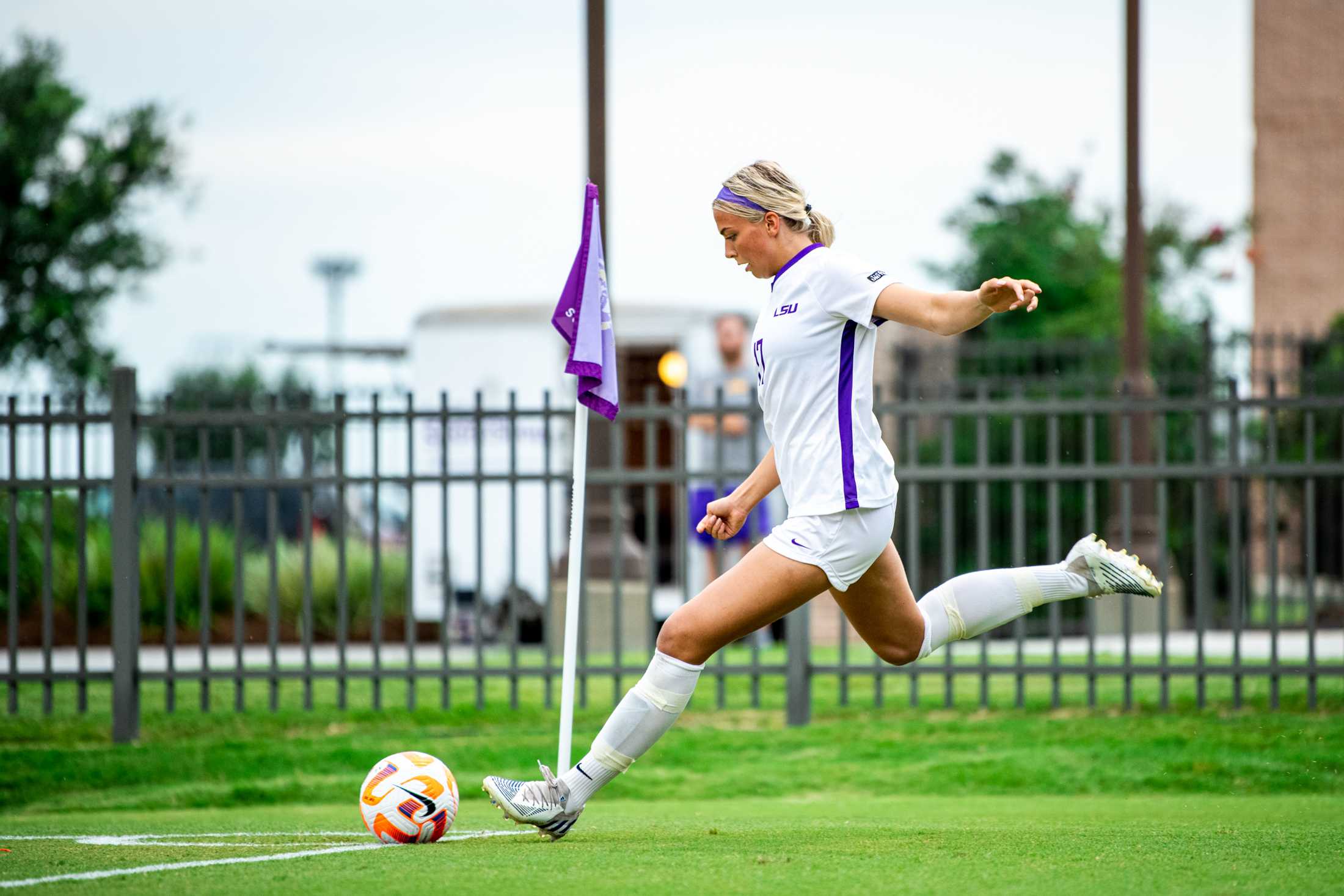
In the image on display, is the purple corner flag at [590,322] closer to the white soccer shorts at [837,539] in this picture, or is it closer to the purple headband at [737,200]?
the purple headband at [737,200]

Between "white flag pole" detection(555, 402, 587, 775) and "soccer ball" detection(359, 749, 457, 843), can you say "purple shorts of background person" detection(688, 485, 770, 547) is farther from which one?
"soccer ball" detection(359, 749, 457, 843)

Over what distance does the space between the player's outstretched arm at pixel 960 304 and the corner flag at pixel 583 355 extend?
1.36 m

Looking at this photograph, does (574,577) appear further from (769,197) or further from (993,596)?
(769,197)

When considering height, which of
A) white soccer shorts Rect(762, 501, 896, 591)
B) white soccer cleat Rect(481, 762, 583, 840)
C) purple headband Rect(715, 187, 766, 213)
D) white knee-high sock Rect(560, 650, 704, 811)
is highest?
purple headband Rect(715, 187, 766, 213)

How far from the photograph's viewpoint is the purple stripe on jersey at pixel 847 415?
15.6 ft

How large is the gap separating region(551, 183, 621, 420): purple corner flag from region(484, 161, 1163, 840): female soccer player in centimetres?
71

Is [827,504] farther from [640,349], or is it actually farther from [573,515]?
[640,349]

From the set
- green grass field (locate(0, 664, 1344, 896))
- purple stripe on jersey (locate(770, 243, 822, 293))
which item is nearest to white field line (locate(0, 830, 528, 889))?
green grass field (locate(0, 664, 1344, 896))

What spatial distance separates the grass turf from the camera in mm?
4012

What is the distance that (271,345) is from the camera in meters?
37.2

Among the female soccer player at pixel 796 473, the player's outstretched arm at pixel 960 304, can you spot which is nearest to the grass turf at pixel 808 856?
the female soccer player at pixel 796 473

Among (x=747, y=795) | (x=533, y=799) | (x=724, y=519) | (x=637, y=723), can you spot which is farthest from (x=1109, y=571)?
(x=747, y=795)

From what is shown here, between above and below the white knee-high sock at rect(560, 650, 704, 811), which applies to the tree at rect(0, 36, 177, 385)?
above

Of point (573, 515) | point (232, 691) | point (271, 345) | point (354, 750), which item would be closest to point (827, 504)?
point (573, 515)
